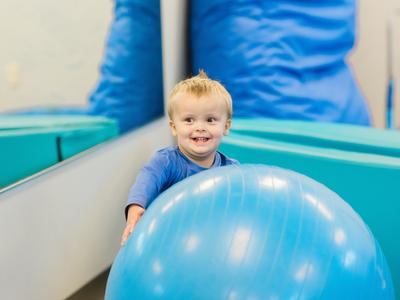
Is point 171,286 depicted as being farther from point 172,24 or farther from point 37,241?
point 172,24

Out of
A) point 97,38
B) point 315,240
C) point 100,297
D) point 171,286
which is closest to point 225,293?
point 171,286

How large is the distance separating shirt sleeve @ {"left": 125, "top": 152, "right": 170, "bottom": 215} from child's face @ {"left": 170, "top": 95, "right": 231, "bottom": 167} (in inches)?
3.1

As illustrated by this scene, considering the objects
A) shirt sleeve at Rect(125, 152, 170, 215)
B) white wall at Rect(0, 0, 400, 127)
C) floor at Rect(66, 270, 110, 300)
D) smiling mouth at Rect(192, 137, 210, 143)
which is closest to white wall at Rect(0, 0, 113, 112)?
white wall at Rect(0, 0, 400, 127)

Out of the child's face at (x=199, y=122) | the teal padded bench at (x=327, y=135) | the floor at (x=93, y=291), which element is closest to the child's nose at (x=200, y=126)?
the child's face at (x=199, y=122)

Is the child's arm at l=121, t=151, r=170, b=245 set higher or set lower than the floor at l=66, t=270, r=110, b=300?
higher

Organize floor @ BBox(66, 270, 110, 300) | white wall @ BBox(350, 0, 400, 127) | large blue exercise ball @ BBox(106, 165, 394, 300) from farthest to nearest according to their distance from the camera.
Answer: white wall @ BBox(350, 0, 400, 127)
floor @ BBox(66, 270, 110, 300)
large blue exercise ball @ BBox(106, 165, 394, 300)

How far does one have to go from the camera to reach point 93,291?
7.11ft

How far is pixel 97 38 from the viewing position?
2119 millimetres

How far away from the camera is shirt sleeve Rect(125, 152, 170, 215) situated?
4.72ft

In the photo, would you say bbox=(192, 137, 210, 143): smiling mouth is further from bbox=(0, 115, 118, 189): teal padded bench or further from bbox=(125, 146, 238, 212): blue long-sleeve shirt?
bbox=(0, 115, 118, 189): teal padded bench

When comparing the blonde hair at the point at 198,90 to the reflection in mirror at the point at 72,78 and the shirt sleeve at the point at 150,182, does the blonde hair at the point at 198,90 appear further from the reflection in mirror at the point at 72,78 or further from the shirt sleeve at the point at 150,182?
the reflection in mirror at the point at 72,78

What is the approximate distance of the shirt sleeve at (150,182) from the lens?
1.44 meters

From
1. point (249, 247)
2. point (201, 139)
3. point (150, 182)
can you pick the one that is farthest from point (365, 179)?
point (249, 247)

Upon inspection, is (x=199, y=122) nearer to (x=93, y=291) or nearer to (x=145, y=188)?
(x=145, y=188)
